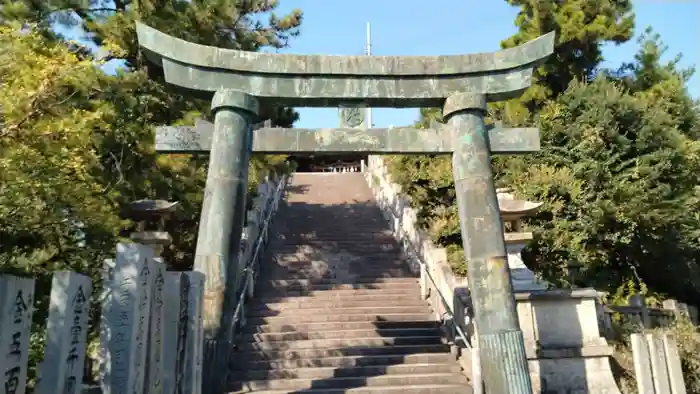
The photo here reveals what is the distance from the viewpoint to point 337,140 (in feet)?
25.5

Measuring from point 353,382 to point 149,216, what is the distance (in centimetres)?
492

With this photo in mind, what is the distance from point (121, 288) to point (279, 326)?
18.9 ft

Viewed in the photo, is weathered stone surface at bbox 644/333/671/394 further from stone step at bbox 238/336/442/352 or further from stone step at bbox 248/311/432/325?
stone step at bbox 248/311/432/325

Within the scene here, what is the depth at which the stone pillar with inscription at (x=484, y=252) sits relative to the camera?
6.77 m

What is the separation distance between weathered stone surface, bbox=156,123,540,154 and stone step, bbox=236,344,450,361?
3509mm

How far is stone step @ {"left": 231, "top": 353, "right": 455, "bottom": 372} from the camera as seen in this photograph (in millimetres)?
8742

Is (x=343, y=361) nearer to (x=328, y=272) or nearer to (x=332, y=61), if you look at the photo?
(x=328, y=272)

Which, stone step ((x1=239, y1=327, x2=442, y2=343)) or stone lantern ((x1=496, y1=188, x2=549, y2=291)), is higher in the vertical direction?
stone lantern ((x1=496, y1=188, x2=549, y2=291))

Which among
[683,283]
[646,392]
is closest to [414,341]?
[646,392]

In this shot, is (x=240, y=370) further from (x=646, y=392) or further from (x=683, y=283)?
(x=683, y=283)

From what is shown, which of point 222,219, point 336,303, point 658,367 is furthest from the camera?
point 336,303

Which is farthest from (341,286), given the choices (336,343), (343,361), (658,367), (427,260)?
(658,367)

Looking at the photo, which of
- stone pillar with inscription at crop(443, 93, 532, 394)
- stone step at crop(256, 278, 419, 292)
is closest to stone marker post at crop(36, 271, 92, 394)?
stone pillar with inscription at crop(443, 93, 532, 394)

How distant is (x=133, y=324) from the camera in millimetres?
4496
